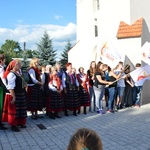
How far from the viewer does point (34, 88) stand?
26.7 feet

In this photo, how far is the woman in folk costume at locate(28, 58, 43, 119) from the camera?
7755 mm

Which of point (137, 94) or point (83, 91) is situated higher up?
point (83, 91)

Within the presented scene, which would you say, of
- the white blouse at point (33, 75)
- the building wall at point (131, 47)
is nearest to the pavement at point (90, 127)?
the white blouse at point (33, 75)

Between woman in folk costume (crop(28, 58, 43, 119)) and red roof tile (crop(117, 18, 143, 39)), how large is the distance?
549cm

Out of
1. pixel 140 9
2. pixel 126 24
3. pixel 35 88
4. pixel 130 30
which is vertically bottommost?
pixel 35 88

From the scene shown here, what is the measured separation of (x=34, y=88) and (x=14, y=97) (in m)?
1.65

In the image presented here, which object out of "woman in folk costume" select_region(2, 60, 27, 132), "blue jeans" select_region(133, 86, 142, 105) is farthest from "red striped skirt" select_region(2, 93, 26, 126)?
"blue jeans" select_region(133, 86, 142, 105)

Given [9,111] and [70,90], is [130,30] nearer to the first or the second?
[70,90]

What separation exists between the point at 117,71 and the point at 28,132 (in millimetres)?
4730

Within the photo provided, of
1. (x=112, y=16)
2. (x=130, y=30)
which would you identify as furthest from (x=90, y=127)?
(x=112, y=16)

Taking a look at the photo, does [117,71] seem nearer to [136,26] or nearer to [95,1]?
[136,26]

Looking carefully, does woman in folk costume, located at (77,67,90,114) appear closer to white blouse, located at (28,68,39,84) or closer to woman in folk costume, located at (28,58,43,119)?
woman in folk costume, located at (28,58,43,119)

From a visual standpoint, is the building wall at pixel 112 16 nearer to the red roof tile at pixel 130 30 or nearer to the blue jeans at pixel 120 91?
the red roof tile at pixel 130 30

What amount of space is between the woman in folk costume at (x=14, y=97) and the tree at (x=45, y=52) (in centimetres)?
2889
